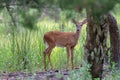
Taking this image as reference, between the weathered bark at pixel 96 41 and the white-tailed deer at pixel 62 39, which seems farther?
the white-tailed deer at pixel 62 39

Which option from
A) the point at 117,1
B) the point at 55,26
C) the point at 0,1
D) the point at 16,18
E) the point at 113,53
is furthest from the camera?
the point at 55,26

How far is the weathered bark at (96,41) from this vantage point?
18.7 feet

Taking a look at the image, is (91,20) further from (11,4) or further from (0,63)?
(0,63)

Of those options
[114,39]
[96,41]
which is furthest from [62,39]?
[96,41]

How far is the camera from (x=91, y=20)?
5.68m

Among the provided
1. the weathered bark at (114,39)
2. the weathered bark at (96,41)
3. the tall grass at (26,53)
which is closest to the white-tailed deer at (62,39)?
the tall grass at (26,53)

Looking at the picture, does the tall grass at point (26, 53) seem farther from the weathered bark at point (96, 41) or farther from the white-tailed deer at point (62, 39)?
the weathered bark at point (96, 41)

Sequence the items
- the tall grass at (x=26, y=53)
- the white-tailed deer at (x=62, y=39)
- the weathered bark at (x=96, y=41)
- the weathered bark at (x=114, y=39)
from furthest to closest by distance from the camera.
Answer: the white-tailed deer at (x=62, y=39) < the tall grass at (x=26, y=53) < the weathered bark at (x=114, y=39) < the weathered bark at (x=96, y=41)

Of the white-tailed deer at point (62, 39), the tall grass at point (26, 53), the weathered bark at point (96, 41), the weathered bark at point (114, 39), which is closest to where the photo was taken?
the weathered bark at point (96, 41)

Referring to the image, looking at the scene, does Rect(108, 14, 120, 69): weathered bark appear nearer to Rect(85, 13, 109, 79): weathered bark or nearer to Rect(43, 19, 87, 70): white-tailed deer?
Rect(43, 19, 87, 70): white-tailed deer

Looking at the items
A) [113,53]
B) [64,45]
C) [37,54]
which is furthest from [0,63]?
Answer: [113,53]

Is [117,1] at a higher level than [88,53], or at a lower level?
higher

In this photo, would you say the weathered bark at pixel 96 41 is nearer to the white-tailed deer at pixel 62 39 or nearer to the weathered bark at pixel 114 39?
the weathered bark at pixel 114 39

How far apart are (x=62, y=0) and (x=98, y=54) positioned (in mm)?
2695
